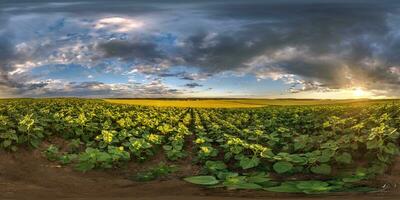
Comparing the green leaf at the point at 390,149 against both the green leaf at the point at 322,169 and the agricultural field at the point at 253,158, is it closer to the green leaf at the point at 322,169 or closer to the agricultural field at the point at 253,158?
the agricultural field at the point at 253,158

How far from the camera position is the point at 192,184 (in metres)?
7.35

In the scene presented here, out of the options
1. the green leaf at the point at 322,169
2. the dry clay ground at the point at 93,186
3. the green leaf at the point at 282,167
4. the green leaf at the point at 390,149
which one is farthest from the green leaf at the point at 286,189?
the green leaf at the point at 390,149

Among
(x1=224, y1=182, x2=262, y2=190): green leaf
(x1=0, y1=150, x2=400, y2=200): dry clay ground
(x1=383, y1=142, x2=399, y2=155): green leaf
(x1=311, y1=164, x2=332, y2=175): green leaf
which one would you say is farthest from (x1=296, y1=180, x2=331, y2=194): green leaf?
(x1=383, y1=142, x2=399, y2=155): green leaf

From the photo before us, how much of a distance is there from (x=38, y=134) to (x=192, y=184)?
15.6 ft

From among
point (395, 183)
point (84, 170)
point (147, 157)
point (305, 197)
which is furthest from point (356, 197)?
point (147, 157)

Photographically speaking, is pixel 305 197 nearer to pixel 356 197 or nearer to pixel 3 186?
pixel 356 197

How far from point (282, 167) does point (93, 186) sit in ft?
9.41

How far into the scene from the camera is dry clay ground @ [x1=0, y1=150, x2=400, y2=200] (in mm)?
6211

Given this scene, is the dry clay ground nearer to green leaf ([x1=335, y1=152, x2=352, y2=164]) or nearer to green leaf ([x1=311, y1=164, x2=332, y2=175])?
green leaf ([x1=335, y1=152, x2=352, y2=164])

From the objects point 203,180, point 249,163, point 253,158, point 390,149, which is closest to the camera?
point 203,180

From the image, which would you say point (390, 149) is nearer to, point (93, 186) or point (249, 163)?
point (249, 163)

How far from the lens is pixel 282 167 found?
7.69 meters

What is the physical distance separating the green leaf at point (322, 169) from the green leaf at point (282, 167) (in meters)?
0.34

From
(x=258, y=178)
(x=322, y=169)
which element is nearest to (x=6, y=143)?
(x=258, y=178)
